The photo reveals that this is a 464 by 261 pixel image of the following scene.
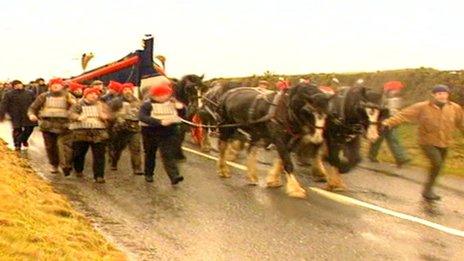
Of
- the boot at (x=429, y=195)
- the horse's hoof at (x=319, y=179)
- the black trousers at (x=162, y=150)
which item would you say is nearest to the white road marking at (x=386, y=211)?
the horse's hoof at (x=319, y=179)

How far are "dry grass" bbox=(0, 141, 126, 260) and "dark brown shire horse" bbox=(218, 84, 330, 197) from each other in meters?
3.44

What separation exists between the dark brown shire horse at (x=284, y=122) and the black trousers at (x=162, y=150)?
4.35 ft

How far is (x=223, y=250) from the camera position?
23.5ft

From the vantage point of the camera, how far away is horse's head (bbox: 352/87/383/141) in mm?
10805

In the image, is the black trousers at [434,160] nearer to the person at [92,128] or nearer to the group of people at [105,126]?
the group of people at [105,126]

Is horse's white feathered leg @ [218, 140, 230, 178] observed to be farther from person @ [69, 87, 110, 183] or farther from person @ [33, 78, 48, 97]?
person @ [33, 78, 48, 97]

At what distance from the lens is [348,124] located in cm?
1091

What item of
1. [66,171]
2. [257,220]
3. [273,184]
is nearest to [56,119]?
[66,171]

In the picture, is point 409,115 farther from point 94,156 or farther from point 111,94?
point 111,94

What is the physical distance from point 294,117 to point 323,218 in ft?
7.29

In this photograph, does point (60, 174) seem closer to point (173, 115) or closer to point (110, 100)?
point (110, 100)

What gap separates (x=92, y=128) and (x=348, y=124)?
179 inches

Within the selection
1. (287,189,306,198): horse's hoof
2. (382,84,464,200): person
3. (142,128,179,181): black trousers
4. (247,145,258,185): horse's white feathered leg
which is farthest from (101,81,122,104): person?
(382,84,464,200): person

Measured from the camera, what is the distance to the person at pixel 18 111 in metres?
16.9
